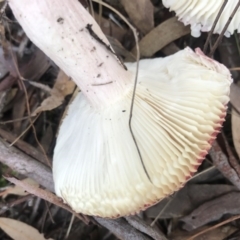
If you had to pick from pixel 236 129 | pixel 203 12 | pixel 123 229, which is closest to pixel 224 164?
pixel 236 129

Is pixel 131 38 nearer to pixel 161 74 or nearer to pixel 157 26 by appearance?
pixel 157 26

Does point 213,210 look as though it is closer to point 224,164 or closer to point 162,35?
point 224,164

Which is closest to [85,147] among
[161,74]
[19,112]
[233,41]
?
[161,74]

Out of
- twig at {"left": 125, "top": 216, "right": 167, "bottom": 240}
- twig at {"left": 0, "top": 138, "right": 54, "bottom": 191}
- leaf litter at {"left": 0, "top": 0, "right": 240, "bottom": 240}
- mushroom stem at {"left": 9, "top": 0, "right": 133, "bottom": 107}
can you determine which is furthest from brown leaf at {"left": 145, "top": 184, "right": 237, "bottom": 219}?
mushroom stem at {"left": 9, "top": 0, "right": 133, "bottom": 107}

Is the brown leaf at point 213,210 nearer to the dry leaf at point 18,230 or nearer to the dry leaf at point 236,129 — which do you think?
the dry leaf at point 236,129

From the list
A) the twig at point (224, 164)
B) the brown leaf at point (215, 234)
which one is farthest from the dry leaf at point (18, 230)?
the twig at point (224, 164)

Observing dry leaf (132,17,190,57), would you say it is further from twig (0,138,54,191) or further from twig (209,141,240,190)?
Answer: twig (0,138,54,191)
